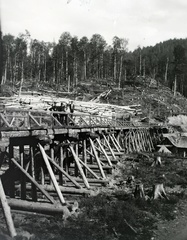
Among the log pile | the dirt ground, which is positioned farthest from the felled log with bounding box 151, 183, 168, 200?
the log pile

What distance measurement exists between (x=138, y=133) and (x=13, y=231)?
2087 cm

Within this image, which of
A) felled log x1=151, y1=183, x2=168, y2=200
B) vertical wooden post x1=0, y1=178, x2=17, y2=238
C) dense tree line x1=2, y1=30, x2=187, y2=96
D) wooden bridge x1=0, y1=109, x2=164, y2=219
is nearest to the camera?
vertical wooden post x1=0, y1=178, x2=17, y2=238

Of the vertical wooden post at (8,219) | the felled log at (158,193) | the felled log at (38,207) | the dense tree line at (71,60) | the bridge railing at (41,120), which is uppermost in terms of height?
the dense tree line at (71,60)

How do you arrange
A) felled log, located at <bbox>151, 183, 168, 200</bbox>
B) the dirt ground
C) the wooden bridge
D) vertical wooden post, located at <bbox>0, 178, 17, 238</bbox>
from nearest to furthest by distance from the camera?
vertical wooden post, located at <bbox>0, 178, 17, 238</bbox> < the dirt ground < the wooden bridge < felled log, located at <bbox>151, 183, 168, 200</bbox>

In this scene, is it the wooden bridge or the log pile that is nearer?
the wooden bridge

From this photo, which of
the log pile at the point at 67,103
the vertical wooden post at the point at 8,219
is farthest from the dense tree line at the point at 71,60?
the vertical wooden post at the point at 8,219

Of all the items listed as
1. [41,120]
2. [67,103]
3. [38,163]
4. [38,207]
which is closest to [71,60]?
[67,103]

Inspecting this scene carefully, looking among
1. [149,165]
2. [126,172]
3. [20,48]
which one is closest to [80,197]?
[126,172]

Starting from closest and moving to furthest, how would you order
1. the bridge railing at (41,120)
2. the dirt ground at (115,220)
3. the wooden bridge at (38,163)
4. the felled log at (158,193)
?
the dirt ground at (115,220)
the wooden bridge at (38,163)
the bridge railing at (41,120)
the felled log at (158,193)

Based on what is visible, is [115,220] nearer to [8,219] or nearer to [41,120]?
[8,219]

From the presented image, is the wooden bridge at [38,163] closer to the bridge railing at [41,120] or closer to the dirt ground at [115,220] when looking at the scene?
the bridge railing at [41,120]

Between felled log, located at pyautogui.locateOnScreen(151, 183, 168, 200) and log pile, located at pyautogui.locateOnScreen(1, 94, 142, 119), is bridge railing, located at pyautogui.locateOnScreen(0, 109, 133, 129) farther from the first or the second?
felled log, located at pyautogui.locateOnScreen(151, 183, 168, 200)

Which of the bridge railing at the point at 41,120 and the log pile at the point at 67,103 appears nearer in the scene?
the bridge railing at the point at 41,120

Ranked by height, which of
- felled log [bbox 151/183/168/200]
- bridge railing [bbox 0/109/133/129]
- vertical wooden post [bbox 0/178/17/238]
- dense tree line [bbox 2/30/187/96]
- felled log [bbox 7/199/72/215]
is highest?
dense tree line [bbox 2/30/187/96]
